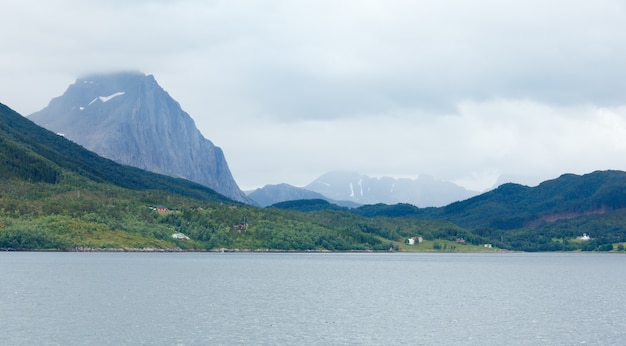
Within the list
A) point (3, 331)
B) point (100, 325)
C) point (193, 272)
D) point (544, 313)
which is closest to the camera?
point (3, 331)

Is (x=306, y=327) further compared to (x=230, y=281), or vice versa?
(x=230, y=281)

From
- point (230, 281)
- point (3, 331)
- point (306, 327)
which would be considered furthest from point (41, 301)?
point (230, 281)

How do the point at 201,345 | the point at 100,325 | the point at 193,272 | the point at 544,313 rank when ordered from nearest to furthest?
the point at 201,345, the point at 100,325, the point at 544,313, the point at 193,272

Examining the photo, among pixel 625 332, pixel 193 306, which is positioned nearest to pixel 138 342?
pixel 193 306

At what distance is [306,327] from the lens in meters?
→ 93.6

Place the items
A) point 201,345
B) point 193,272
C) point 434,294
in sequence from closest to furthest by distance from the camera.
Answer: point 201,345, point 434,294, point 193,272

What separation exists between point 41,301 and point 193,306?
964 inches

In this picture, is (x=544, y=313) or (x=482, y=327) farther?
(x=544, y=313)

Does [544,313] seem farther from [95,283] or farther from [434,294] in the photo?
[95,283]

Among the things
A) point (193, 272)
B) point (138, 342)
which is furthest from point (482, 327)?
point (193, 272)

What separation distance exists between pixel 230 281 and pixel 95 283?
32.3 meters

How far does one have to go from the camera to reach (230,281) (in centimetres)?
16975

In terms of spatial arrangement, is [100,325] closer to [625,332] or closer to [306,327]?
[306,327]

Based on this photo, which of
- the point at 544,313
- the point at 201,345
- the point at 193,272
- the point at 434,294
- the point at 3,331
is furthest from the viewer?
the point at 193,272
